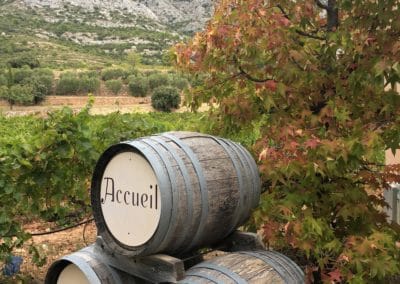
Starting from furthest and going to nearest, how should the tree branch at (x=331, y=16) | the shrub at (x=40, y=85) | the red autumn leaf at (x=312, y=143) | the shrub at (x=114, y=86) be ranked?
the shrub at (x=114, y=86) → the shrub at (x=40, y=85) → the tree branch at (x=331, y=16) → the red autumn leaf at (x=312, y=143)

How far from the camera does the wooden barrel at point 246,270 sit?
298 cm

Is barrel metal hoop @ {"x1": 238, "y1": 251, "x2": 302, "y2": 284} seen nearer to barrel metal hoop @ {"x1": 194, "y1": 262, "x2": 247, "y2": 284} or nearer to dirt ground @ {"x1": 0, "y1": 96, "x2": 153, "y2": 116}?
barrel metal hoop @ {"x1": 194, "y1": 262, "x2": 247, "y2": 284}

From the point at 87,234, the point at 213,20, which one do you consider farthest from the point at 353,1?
the point at 87,234

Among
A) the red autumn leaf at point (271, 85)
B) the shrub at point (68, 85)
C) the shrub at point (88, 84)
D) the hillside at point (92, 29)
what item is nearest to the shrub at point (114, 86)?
the shrub at point (88, 84)

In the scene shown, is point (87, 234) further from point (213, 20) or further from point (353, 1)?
point (353, 1)

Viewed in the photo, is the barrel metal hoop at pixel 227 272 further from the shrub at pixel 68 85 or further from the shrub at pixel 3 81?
the shrub at pixel 68 85

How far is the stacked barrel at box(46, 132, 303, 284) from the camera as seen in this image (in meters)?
2.97

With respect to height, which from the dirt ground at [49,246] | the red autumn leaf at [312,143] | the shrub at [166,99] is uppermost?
the red autumn leaf at [312,143]

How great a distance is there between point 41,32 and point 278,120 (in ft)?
248

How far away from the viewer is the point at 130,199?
10.3 feet

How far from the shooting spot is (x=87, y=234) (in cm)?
741

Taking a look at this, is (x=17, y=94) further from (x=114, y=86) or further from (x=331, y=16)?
(x=331, y=16)

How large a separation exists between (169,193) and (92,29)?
3240 inches

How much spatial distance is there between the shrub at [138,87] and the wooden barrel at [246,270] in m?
50.3
